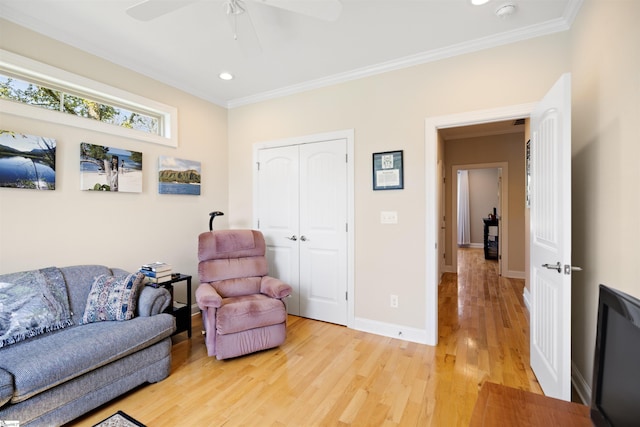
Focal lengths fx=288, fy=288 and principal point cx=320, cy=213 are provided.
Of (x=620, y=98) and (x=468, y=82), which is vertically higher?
(x=468, y=82)

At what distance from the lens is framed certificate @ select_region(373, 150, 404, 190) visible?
2795 millimetres

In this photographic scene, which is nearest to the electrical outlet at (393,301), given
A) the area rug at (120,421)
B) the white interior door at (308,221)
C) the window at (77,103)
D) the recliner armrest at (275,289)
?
the white interior door at (308,221)

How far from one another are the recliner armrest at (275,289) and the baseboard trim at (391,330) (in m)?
0.89

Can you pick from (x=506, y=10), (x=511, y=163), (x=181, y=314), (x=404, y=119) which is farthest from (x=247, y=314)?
(x=511, y=163)

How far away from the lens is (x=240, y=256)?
303 centimetres

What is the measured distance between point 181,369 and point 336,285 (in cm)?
162

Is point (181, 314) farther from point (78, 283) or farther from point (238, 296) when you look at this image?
point (78, 283)

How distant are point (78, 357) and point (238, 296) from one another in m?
1.30

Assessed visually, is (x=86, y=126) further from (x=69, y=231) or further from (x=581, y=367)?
(x=581, y=367)

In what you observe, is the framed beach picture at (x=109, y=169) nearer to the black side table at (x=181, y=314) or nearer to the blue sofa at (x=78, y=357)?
the blue sofa at (x=78, y=357)

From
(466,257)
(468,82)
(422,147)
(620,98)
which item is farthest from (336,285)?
(466,257)

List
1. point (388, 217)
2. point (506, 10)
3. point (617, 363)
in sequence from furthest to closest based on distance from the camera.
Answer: point (388, 217) → point (506, 10) → point (617, 363)

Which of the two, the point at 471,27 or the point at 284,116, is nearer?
the point at 471,27

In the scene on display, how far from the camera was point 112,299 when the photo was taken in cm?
214
